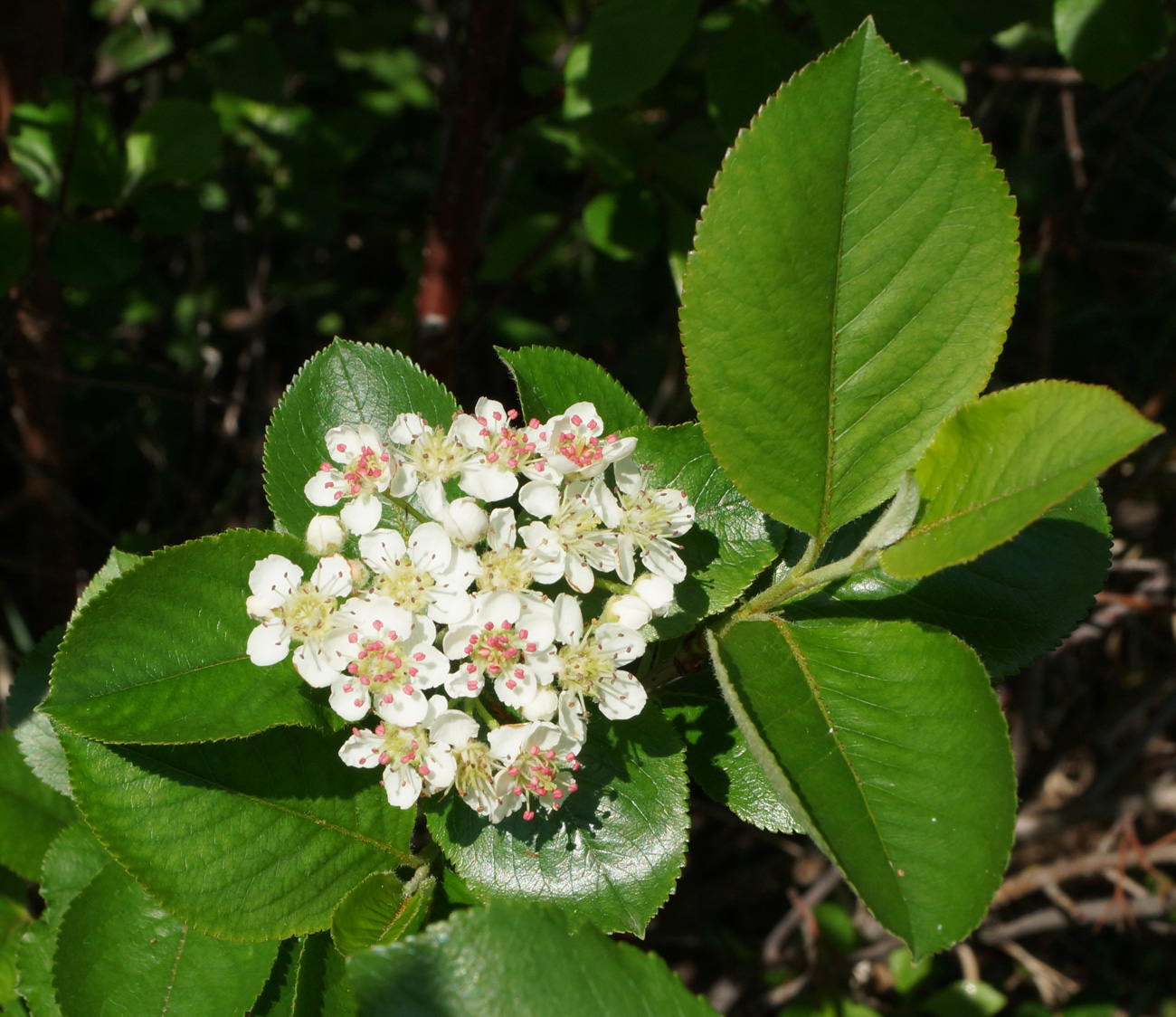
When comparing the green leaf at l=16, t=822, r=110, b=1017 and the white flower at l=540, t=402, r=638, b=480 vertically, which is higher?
the white flower at l=540, t=402, r=638, b=480

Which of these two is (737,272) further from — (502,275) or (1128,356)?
(1128,356)

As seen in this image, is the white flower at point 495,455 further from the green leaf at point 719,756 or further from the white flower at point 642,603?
the green leaf at point 719,756

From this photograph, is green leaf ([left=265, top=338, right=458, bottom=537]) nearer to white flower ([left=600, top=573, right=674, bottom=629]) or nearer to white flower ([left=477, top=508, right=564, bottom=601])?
white flower ([left=477, top=508, right=564, bottom=601])

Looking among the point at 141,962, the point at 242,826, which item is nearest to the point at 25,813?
the point at 141,962

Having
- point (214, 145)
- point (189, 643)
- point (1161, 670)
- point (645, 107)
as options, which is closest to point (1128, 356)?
point (1161, 670)

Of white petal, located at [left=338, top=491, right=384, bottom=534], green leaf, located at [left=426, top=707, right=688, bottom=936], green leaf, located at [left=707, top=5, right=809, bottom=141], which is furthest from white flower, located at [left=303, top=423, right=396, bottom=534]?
green leaf, located at [left=707, top=5, right=809, bottom=141]
